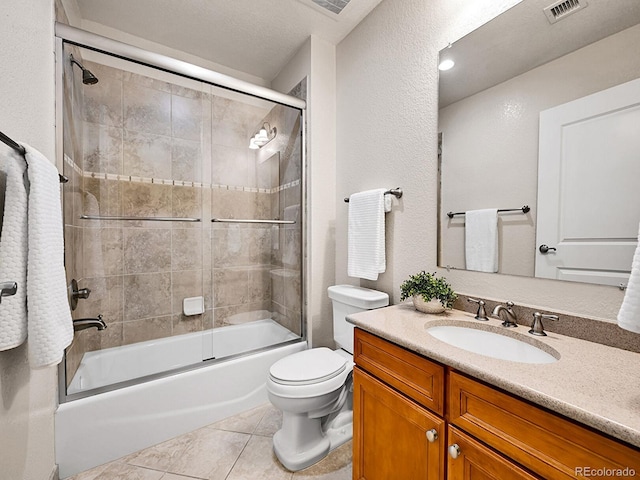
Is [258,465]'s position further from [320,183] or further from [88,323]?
[320,183]

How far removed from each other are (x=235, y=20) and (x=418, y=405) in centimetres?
245

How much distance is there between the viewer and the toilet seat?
1.32 metres

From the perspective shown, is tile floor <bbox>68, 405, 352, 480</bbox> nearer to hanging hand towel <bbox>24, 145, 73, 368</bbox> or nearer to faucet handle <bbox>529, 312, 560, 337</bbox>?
hanging hand towel <bbox>24, 145, 73, 368</bbox>

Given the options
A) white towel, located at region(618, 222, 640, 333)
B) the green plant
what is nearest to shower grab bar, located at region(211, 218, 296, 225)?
the green plant

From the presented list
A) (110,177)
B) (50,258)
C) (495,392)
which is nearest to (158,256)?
(110,177)

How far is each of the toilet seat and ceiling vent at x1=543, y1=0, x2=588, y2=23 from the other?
1724 millimetres

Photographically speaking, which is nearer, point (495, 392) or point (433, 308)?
point (495, 392)

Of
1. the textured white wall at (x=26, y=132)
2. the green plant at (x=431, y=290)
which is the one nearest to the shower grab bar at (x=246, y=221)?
the textured white wall at (x=26, y=132)

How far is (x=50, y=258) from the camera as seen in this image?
919 millimetres

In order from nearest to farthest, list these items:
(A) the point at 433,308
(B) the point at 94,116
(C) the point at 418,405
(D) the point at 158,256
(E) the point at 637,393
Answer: (E) the point at 637,393 < (C) the point at 418,405 < (A) the point at 433,308 < (B) the point at 94,116 < (D) the point at 158,256

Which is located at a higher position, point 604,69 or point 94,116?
point 94,116

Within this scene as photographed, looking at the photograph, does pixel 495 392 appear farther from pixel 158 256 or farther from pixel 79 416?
pixel 158 256

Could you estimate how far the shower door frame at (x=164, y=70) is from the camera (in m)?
1.38

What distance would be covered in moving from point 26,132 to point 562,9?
2.03 metres
